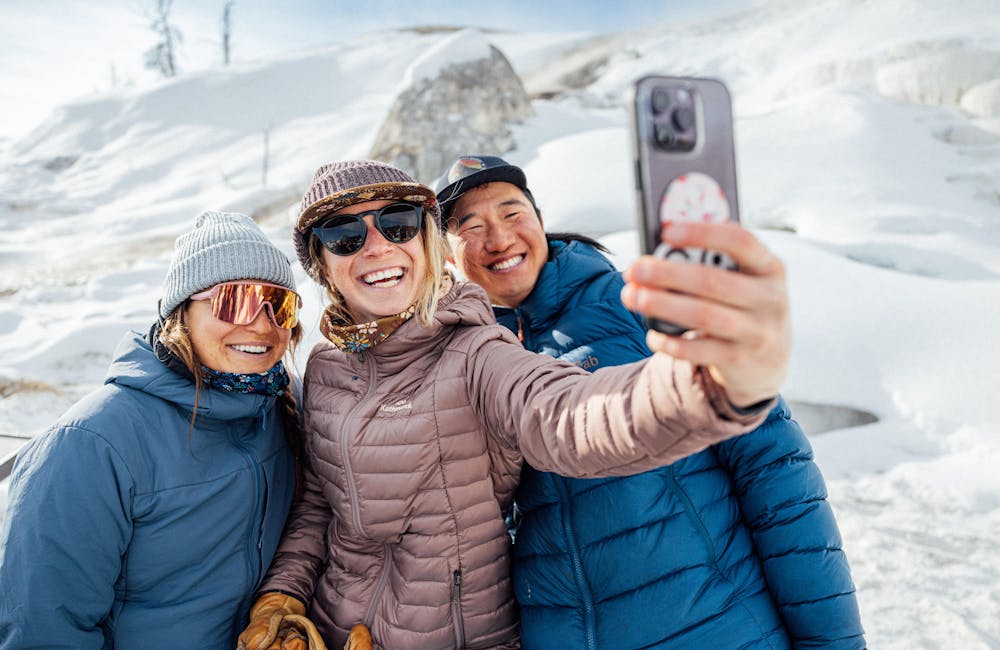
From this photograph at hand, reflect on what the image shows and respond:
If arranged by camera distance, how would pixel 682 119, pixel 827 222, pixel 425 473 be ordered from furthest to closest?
pixel 827 222
pixel 425 473
pixel 682 119

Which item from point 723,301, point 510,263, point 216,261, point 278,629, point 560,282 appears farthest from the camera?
point 510,263

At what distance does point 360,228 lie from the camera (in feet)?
5.41

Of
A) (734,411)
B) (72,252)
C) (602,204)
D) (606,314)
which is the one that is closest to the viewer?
(734,411)

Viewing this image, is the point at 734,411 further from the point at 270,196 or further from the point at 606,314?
the point at 270,196

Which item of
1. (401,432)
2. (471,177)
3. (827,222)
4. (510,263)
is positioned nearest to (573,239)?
(510,263)

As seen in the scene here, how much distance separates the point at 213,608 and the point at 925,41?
62.7ft

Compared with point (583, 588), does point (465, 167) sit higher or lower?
higher

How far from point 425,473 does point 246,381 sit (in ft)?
2.14

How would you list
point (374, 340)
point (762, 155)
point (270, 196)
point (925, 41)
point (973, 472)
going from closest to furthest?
1. point (374, 340)
2. point (973, 472)
3. point (762, 155)
4. point (925, 41)
5. point (270, 196)

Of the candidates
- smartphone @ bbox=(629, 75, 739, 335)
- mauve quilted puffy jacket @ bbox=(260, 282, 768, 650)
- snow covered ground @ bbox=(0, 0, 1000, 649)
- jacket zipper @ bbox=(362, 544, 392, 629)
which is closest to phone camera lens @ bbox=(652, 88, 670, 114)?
smartphone @ bbox=(629, 75, 739, 335)

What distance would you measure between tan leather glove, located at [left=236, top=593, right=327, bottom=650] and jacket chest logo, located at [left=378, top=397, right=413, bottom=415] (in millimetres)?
622

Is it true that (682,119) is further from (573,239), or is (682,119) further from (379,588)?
(379,588)

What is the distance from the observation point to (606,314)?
1.72 metres

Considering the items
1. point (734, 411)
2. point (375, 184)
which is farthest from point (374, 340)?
→ point (734, 411)
